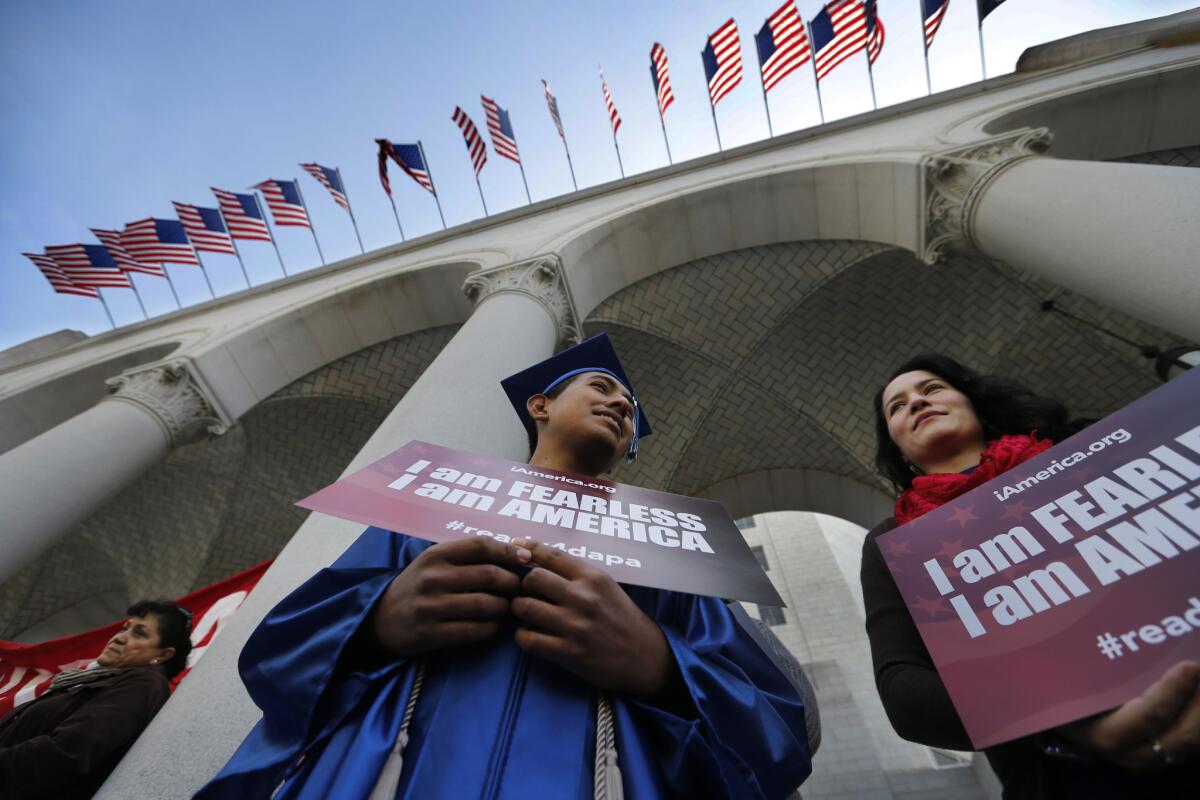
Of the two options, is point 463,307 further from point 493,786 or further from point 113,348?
point 493,786

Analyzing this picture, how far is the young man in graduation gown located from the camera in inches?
35.4

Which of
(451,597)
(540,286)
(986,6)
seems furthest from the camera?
(986,6)

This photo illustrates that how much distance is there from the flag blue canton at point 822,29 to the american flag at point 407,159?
528 centimetres

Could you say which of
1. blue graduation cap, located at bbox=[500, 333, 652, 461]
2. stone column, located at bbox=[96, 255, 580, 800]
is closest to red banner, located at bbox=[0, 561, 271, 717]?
stone column, located at bbox=[96, 255, 580, 800]

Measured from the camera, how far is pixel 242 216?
25.0ft

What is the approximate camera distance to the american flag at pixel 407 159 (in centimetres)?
742

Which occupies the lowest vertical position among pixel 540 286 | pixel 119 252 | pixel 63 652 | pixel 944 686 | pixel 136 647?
pixel 63 652

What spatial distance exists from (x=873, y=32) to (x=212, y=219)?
9122mm

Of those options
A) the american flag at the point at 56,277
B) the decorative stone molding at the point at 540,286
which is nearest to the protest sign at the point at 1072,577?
the decorative stone molding at the point at 540,286

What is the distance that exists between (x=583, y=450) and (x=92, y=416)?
16.7 feet

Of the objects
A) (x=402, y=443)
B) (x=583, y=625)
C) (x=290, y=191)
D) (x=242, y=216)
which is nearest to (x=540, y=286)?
(x=402, y=443)

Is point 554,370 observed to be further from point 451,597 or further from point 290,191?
point 290,191

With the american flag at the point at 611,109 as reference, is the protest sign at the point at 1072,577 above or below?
below

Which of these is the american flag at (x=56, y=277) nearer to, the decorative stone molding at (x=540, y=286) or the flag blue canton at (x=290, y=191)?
the flag blue canton at (x=290, y=191)
